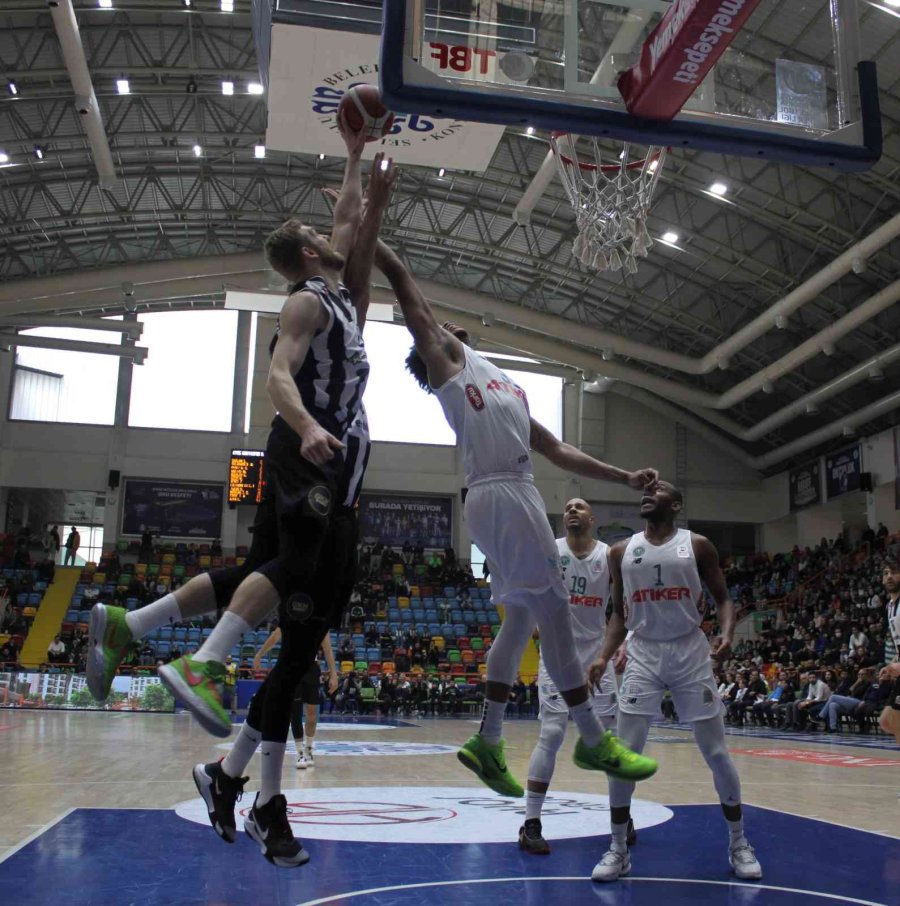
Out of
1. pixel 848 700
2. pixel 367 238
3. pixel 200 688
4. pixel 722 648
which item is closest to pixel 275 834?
pixel 200 688

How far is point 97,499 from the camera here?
32969 millimetres

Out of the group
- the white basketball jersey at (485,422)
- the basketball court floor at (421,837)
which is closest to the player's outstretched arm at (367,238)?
the white basketball jersey at (485,422)

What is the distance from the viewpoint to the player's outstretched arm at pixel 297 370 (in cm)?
292

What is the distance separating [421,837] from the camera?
4.93m

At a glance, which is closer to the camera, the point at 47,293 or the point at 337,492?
the point at 337,492

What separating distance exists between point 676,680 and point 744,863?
90 cm

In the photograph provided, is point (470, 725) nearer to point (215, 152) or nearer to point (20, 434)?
point (215, 152)

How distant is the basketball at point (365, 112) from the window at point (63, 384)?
29189mm

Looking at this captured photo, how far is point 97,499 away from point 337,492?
31.9 metres

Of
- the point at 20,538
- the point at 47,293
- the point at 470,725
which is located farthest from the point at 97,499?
the point at 470,725

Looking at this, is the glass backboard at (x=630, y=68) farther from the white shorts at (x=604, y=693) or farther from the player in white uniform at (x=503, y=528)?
the white shorts at (x=604, y=693)

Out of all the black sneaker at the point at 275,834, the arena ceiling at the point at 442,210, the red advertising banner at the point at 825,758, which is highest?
the arena ceiling at the point at 442,210

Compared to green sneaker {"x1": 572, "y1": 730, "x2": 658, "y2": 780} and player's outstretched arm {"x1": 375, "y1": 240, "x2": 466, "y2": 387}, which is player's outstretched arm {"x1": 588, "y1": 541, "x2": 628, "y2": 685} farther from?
player's outstretched arm {"x1": 375, "y1": 240, "x2": 466, "y2": 387}

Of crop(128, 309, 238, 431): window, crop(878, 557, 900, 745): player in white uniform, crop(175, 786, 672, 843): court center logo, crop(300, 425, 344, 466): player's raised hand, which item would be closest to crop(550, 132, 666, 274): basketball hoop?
crop(878, 557, 900, 745): player in white uniform
